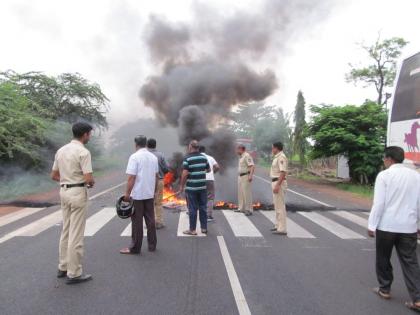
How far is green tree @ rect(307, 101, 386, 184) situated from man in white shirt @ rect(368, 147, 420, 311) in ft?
47.6

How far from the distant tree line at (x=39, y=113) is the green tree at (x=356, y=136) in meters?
12.7

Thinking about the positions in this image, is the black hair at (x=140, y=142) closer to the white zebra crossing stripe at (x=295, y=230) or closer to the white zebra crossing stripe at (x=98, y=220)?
the white zebra crossing stripe at (x=98, y=220)

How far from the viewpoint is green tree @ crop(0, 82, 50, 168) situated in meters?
13.7

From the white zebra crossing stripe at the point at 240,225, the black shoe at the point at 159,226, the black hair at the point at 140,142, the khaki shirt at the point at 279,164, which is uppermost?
the black hair at the point at 140,142

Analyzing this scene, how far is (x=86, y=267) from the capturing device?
4.82 metres

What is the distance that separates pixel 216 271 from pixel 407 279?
2.12 meters

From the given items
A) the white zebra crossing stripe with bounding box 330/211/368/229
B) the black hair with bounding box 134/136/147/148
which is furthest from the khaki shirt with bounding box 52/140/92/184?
the white zebra crossing stripe with bounding box 330/211/368/229

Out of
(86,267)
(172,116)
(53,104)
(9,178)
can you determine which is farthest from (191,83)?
(86,267)

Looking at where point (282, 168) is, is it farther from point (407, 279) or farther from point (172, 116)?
point (172, 116)

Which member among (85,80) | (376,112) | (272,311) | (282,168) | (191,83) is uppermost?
(85,80)

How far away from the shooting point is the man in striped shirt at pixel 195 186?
22.1ft

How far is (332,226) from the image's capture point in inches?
315

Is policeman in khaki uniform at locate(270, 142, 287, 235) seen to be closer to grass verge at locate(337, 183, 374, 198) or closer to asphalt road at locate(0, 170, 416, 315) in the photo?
asphalt road at locate(0, 170, 416, 315)

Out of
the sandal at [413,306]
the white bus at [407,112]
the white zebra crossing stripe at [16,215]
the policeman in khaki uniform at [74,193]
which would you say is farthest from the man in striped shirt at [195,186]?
the white zebra crossing stripe at [16,215]
